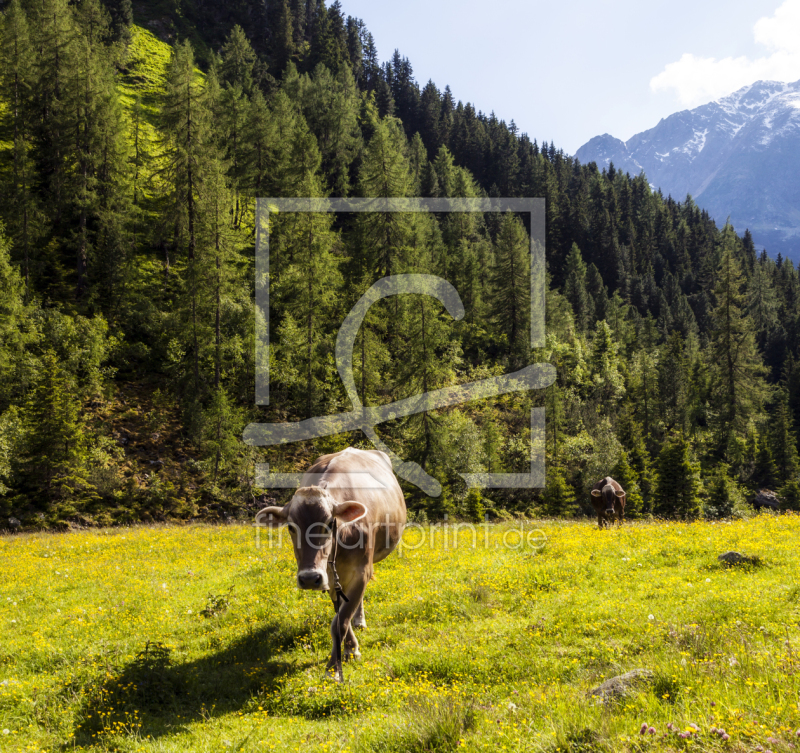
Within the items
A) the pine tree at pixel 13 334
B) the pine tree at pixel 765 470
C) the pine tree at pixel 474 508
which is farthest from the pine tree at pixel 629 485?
the pine tree at pixel 13 334

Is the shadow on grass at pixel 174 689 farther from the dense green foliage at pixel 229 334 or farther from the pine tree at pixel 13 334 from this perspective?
the pine tree at pixel 13 334

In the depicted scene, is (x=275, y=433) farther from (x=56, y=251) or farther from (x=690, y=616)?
(x=690, y=616)

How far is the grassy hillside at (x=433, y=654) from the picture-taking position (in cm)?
512

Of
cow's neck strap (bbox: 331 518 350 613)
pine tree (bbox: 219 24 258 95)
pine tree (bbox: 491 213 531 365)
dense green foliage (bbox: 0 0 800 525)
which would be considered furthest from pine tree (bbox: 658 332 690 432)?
pine tree (bbox: 219 24 258 95)

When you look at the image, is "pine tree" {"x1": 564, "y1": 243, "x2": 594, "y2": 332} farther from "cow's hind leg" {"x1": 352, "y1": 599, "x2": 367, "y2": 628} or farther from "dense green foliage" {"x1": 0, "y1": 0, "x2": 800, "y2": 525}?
"cow's hind leg" {"x1": 352, "y1": 599, "x2": 367, "y2": 628}

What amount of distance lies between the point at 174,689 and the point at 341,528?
133 inches

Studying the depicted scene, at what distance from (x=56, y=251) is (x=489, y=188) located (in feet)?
389

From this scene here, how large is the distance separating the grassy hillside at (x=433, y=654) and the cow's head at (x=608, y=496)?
6.27 m

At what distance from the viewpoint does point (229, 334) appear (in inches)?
1673

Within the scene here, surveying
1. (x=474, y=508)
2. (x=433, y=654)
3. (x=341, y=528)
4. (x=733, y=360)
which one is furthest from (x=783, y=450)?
(x=341, y=528)

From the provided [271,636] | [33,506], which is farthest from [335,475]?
[33,506]

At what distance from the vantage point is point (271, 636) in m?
9.32

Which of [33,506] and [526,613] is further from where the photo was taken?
[33,506]

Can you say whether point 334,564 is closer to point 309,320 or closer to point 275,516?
point 275,516
